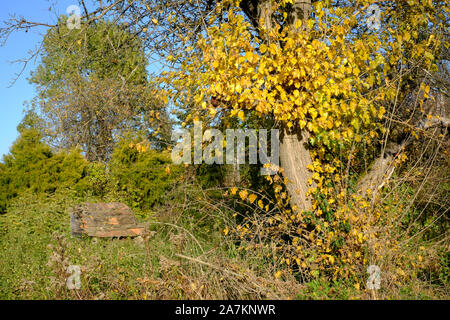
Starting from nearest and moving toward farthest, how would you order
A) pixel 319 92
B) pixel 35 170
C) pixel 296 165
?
pixel 319 92 → pixel 296 165 → pixel 35 170

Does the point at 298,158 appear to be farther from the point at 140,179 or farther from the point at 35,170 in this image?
the point at 35,170

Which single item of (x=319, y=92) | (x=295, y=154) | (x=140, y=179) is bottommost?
(x=140, y=179)

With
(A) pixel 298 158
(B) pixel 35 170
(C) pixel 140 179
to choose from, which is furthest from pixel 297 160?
(B) pixel 35 170

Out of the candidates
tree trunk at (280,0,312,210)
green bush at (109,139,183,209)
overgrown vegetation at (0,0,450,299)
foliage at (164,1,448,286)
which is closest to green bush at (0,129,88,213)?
green bush at (109,139,183,209)

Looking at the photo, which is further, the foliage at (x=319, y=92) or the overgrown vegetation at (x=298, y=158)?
the foliage at (x=319, y=92)

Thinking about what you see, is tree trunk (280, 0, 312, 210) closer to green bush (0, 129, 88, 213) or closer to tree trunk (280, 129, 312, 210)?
tree trunk (280, 129, 312, 210)

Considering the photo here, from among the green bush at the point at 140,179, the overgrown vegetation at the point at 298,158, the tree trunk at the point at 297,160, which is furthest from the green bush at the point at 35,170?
the tree trunk at the point at 297,160

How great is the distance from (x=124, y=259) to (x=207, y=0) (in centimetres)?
416

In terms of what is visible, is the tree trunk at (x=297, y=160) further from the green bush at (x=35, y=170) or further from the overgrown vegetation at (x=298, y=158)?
the green bush at (x=35, y=170)

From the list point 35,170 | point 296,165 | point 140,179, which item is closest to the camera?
point 296,165

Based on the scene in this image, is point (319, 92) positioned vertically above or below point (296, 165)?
above

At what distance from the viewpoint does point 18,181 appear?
31.3 feet

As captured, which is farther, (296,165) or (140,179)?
(140,179)

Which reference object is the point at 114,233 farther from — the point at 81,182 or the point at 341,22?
the point at 341,22
